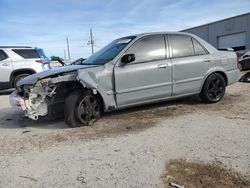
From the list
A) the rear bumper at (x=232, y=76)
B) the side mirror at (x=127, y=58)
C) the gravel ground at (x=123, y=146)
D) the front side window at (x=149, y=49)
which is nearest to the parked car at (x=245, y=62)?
the rear bumper at (x=232, y=76)

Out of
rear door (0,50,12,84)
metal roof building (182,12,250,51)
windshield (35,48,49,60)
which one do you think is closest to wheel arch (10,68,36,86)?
rear door (0,50,12,84)

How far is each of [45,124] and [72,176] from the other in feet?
8.93

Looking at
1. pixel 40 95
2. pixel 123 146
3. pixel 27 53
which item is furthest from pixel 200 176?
pixel 27 53

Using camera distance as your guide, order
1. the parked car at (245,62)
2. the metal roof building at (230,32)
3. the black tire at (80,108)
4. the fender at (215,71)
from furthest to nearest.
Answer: the metal roof building at (230,32), the parked car at (245,62), the fender at (215,71), the black tire at (80,108)

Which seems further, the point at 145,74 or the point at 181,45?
the point at 181,45

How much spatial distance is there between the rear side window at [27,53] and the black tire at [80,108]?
7.07 metres

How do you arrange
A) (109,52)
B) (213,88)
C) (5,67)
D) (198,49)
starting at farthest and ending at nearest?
(5,67)
(213,88)
(198,49)
(109,52)

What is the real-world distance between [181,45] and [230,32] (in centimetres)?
3275

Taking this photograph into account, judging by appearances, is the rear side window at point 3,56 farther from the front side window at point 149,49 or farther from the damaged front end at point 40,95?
the front side window at point 149,49

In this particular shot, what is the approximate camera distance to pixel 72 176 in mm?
3697

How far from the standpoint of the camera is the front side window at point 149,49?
6410mm

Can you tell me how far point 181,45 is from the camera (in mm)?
6980

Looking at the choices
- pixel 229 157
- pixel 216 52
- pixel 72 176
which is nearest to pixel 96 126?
pixel 72 176

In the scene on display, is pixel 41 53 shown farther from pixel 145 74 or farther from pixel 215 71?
pixel 215 71
